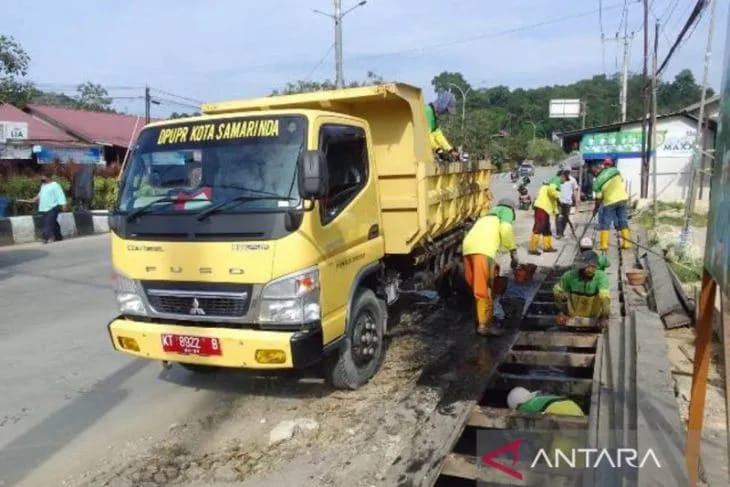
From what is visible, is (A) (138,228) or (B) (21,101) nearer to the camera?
(A) (138,228)

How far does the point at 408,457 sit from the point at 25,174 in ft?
56.3

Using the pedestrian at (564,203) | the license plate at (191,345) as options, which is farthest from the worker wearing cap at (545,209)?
the license plate at (191,345)

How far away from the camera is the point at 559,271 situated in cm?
950

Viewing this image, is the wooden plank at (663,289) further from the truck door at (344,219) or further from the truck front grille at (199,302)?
the truck front grille at (199,302)

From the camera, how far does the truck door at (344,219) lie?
4.29 meters

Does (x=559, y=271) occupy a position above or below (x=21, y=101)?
below

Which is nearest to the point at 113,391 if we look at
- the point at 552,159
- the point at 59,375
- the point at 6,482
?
the point at 59,375

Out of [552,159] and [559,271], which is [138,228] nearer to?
[559,271]

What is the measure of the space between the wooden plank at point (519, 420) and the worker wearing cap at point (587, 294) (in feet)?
7.39

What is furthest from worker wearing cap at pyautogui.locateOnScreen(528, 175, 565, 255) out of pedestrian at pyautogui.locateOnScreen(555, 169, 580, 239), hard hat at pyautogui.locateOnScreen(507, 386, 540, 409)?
hard hat at pyautogui.locateOnScreen(507, 386, 540, 409)

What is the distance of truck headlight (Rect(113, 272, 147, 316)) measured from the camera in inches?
173

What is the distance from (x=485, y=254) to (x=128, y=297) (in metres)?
3.26

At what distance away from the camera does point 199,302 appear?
4180 millimetres

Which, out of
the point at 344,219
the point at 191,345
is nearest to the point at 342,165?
the point at 344,219
